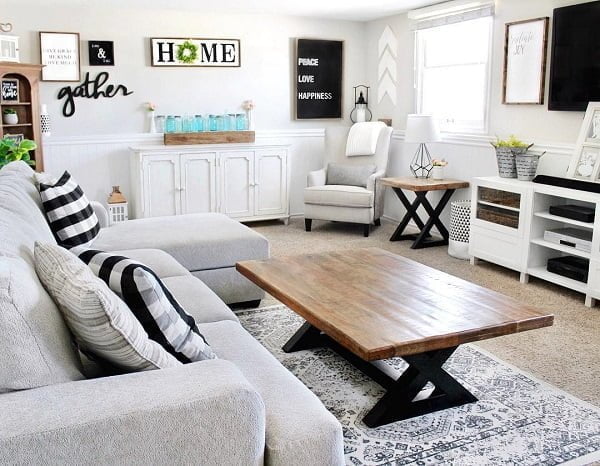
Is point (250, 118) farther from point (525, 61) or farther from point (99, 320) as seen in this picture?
point (99, 320)

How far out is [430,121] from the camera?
5469mm

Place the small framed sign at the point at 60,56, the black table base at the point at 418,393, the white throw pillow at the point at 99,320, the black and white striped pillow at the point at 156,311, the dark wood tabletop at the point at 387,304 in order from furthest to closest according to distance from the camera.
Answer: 1. the small framed sign at the point at 60,56
2. the black table base at the point at 418,393
3. the dark wood tabletop at the point at 387,304
4. the black and white striped pillow at the point at 156,311
5. the white throw pillow at the point at 99,320

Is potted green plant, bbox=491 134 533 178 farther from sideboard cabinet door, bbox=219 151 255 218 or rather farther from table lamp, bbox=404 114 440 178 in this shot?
sideboard cabinet door, bbox=219 151 255 218

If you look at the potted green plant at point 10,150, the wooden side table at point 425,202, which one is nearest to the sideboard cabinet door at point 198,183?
the wooden side table at point 425,202

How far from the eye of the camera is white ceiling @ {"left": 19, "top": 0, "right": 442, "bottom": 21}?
219 inches

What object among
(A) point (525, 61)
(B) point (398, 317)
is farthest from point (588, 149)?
(B) point (398, 317)

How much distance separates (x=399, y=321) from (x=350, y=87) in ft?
16.3

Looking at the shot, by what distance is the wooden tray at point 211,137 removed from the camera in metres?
6.11

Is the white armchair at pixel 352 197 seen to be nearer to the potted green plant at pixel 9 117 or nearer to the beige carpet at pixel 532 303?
the beige carpet at pixel 532 303

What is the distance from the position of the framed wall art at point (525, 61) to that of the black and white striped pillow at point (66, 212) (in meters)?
3.35

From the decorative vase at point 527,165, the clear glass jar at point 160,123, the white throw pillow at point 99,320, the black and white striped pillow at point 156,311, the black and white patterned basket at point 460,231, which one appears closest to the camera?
the white throw pillow at point 99,320

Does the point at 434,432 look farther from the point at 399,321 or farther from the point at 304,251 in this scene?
the point at 304,251

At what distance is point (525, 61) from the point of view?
15.9ft

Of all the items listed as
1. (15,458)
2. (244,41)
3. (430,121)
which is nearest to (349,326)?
(15,458)
